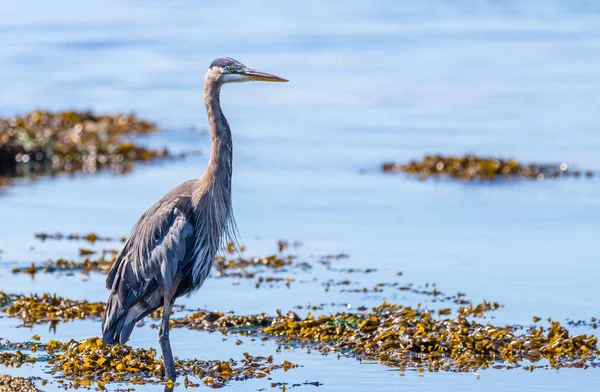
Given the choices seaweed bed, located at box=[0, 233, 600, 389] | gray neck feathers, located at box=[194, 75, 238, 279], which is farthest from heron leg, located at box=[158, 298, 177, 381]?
gray neck feathers, located at box=[194, 75, 238, 279]

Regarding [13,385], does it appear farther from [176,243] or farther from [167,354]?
[176,243]

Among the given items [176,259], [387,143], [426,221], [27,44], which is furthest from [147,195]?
[27,44]

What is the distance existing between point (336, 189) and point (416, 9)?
36852 mm

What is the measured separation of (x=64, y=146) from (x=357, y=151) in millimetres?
5198

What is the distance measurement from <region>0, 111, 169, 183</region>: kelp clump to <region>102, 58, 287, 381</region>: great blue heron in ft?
33.1

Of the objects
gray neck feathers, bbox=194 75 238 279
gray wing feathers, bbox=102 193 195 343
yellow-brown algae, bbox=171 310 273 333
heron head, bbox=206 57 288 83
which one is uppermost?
heron head, bbox=206 57 288 83

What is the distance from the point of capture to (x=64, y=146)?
20.0m

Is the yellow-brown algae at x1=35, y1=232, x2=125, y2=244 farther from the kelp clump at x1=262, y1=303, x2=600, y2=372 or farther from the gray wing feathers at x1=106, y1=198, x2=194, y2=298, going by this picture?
the gray wing feathers at x1=106, y1=198, x2=194, y2=298

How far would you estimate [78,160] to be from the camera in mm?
19375

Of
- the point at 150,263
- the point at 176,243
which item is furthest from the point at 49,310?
the point at 176,243

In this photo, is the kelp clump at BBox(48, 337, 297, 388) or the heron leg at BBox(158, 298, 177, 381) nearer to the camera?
the heron leg at BBox(158, 298, 177, 381)

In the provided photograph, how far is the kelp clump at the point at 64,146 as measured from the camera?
734 inches

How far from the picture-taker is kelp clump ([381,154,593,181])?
57.9 ft

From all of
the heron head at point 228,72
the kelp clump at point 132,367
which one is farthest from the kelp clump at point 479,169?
the kelp clump at point 132,367
